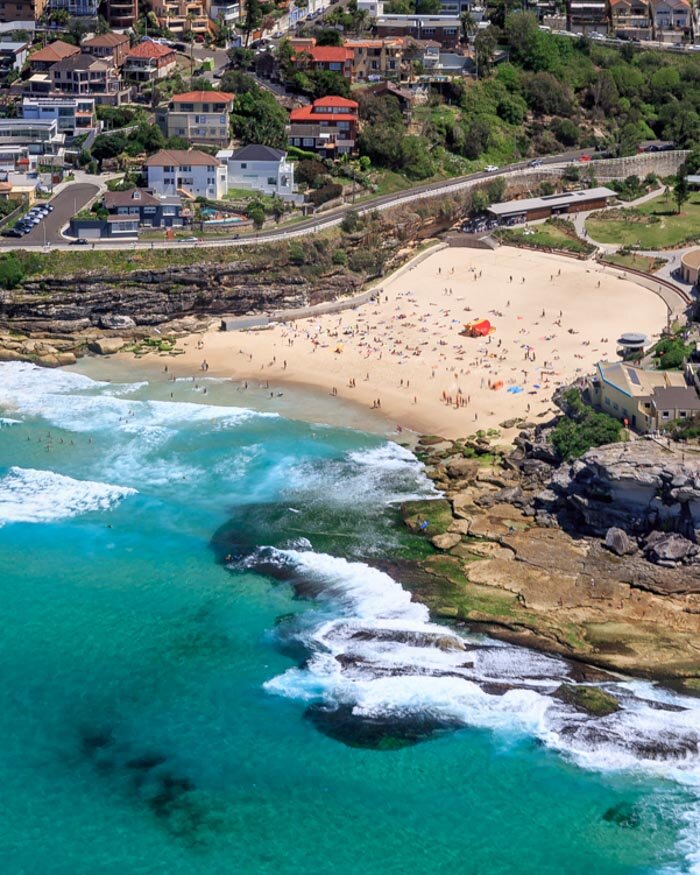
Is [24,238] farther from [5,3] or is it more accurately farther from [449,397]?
[5,3]

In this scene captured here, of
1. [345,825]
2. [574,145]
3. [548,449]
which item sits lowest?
[345,825]

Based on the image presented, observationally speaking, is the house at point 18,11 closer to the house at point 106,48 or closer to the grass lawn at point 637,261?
the house at point 106,48

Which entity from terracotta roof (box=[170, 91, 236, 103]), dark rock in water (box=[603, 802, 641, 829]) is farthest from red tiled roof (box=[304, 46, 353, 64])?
dark rock in water (box=[603, 802, 641, 829])

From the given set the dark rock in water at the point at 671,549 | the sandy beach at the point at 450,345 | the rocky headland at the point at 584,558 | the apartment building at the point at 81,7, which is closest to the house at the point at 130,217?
the sandy beach at the point at 450,345

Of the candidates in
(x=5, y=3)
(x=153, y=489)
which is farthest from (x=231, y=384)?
(x=5, y=3)

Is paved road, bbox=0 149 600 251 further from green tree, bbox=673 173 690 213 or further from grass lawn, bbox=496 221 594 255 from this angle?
green tree, bbox=673 173 690 213

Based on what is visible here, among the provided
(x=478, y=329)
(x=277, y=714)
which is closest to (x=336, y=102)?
(x=478, y=329)
